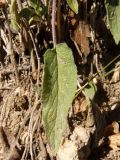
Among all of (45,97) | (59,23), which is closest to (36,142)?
(45,97)

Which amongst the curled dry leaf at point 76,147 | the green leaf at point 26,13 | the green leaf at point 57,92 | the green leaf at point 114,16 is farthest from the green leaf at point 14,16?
the curled dry leaf at point 76,147

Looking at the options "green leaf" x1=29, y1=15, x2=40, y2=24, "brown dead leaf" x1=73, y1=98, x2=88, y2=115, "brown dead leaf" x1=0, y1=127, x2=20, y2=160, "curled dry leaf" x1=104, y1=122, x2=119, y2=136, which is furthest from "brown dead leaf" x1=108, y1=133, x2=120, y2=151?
"green leaf" x1=29, y1=15, x2=40, y2=24

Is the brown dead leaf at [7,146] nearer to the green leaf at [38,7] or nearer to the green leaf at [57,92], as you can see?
the green leaf at [57,92]

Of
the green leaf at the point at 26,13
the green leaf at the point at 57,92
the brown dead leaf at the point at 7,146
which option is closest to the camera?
the green leaf at the point at 57,92

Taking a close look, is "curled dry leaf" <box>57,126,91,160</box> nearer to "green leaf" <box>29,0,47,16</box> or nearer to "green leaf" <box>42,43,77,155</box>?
"green leaf" <box>42,43,77,155</box>

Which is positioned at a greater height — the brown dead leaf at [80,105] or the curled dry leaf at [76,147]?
the brown dead leaf at [80,105]
